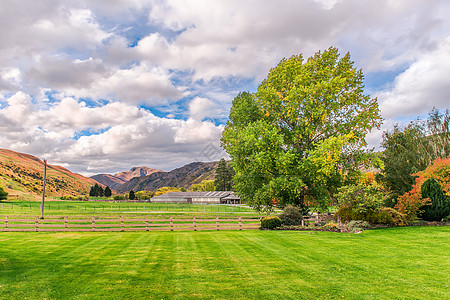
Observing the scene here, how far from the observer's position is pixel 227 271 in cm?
962

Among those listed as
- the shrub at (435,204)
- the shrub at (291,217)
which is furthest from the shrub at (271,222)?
the shrub at (435,204)

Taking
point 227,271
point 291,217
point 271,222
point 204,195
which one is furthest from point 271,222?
point 204,195

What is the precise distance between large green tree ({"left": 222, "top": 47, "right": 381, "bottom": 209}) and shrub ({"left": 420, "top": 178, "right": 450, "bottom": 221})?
6890 millimetres

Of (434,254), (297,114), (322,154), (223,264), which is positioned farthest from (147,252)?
(297,114)

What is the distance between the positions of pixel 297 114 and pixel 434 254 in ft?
48.7

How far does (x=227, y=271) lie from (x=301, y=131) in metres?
17.0

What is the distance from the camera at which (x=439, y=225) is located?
904 inches

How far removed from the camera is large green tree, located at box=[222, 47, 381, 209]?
22797mm

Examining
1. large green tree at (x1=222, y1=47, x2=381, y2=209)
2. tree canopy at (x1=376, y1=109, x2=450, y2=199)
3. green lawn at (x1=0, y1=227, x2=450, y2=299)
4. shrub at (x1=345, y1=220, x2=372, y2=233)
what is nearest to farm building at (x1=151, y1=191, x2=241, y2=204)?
tree canopy at (x1=376, y1=109, x2=450, y2=199)

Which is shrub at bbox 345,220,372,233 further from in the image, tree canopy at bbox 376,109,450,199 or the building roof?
the building roof

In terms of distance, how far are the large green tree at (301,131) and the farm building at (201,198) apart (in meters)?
67.9

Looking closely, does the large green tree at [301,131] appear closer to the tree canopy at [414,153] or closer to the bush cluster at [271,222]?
the bush cluster at [271,222]

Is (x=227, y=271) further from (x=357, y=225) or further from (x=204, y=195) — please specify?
(x=204, y=195)

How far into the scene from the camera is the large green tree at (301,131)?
74.8 feet
